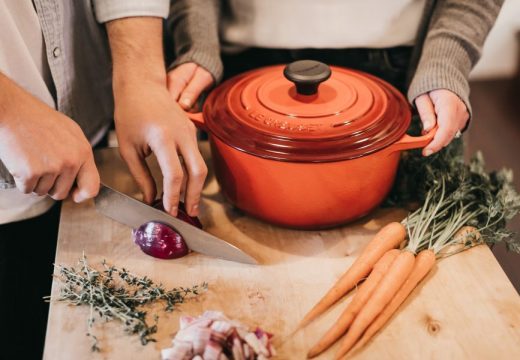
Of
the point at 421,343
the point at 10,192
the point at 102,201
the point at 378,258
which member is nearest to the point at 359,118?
the point at 378,258

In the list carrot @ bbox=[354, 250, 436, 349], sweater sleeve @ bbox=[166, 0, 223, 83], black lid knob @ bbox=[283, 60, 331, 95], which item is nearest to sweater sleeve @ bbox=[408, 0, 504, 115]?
black lid knob @ bbox=[283, 60, 331, 95]

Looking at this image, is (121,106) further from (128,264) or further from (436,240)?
(436,240)

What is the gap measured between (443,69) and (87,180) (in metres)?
0.74

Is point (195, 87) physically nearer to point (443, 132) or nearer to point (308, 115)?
point (308, 115)

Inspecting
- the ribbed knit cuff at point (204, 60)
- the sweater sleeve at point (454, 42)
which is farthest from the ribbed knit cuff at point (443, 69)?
the ribbed knit cuff at point (204, 60)

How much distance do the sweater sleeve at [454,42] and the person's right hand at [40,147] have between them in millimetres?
675

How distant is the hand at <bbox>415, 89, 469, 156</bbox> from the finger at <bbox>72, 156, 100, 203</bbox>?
2.01 feet

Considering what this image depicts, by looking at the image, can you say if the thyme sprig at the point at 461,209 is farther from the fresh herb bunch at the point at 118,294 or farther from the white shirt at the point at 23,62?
the white shirt at the point at 23,62

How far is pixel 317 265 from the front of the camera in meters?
1.02

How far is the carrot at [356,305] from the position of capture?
2.81ft

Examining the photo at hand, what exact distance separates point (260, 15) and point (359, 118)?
0.42 metres

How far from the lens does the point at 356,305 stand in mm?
921

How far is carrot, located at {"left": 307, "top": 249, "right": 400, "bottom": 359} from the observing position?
0.85 metres

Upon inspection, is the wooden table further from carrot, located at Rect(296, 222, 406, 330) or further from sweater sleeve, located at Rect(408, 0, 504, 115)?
sweater sleeve, located at Rect(408, 0, 504, 115)
